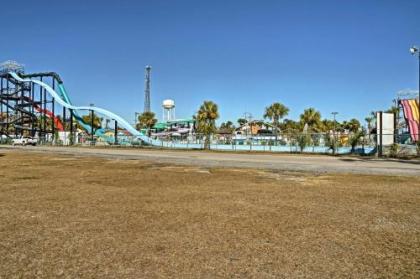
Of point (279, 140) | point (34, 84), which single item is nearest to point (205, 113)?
point (279, 140)

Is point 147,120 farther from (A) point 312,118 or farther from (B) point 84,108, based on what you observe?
(A) point 312,118

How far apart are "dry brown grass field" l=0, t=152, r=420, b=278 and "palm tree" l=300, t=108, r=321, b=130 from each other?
62754 mm

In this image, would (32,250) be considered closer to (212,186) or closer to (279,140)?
(212,186)

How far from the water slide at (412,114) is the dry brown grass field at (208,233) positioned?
29423 millimetres

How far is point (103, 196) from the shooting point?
9.55 meters

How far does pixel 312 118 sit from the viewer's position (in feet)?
235

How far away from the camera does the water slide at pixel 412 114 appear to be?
36.3m

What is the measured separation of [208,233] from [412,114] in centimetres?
3735

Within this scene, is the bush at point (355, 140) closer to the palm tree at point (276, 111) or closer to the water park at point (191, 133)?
the water park at point (191, 133)

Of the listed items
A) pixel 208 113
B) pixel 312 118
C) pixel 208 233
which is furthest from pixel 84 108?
pixel 208 233

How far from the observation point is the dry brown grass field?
4328 millimetres

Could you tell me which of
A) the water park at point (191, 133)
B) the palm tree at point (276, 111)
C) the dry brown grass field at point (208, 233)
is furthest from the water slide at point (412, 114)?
the palm tree at point (276, 111)

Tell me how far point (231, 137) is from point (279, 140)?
8.53 metres

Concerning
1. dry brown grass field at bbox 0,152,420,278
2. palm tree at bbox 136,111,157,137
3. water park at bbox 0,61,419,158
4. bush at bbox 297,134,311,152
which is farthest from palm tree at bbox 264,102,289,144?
dry brown grass field at bbox 0,152,420,278
